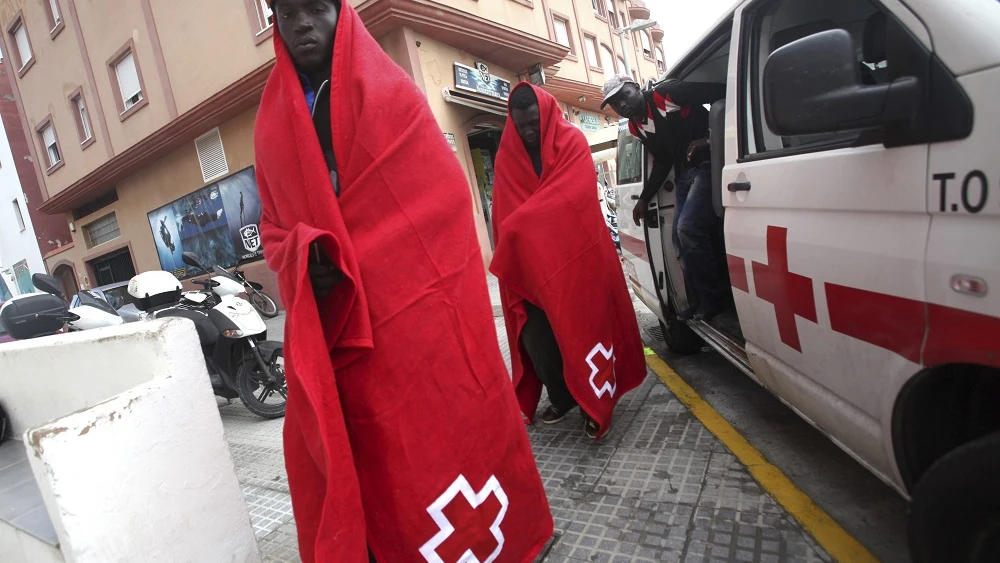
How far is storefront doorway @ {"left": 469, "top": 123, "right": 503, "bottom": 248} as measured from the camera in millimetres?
12422

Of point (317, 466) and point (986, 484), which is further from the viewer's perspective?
point (317, 466)

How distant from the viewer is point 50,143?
16.8m

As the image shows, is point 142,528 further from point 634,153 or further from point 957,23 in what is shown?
point 634,153

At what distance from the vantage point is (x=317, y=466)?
4.88ft

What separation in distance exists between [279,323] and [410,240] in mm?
9518

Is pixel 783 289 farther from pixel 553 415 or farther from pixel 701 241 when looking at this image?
pixel 553 415

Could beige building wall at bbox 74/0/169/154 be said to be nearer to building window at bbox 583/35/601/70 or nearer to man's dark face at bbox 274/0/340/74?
building window at bbox 583/35/601/70

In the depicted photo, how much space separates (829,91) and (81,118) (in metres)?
19.7

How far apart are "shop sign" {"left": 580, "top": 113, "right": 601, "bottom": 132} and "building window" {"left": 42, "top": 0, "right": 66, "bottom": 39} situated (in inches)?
624

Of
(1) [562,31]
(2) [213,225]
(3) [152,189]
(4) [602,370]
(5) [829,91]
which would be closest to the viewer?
(5) [829,91]

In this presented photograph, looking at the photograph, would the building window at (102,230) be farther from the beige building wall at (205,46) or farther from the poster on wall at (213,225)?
the beige building wall at (205,46)

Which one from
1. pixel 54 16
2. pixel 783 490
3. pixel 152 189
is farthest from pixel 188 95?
pixel 783 490

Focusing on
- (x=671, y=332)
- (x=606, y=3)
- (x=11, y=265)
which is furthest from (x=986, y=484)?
(x=11, y=265)

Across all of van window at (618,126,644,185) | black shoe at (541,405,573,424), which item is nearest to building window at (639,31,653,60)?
van window at (618,126,644,185)
